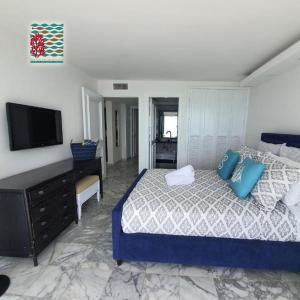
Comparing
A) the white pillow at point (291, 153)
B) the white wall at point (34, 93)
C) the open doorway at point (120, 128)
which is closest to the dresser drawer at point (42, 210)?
the white wall at point (34, 93)

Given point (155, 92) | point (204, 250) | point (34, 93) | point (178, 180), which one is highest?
point (155, 92)

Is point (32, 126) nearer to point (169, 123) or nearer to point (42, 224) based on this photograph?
point (42, 224)

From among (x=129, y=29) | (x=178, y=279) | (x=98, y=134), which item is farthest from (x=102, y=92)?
(x=178, y=279)

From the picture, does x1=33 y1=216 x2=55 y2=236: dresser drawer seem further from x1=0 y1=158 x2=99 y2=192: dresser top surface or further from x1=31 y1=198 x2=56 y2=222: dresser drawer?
x1=0 y1=158 x2=99 y2=192: dresser top surface

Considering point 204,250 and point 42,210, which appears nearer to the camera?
point 204,250

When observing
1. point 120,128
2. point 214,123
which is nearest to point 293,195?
point 214,123

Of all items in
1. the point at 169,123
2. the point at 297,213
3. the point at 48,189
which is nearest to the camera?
the point at 297,213

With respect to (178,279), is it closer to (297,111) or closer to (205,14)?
(205,14)

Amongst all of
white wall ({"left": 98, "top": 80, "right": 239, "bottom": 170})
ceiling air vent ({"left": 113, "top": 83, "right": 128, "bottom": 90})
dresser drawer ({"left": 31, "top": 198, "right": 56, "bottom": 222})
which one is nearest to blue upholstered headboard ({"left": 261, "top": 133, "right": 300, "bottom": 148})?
white wall ({"left": 98, "top": 80, "right": 239, "bottom": 170})

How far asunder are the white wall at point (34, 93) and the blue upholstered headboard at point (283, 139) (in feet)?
10.8

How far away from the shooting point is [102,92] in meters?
4.50

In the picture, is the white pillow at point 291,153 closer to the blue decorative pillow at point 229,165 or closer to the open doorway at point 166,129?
the blue decorative pillow at point 229,165

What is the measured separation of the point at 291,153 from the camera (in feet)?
7.07

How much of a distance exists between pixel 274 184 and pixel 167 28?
1.87m
